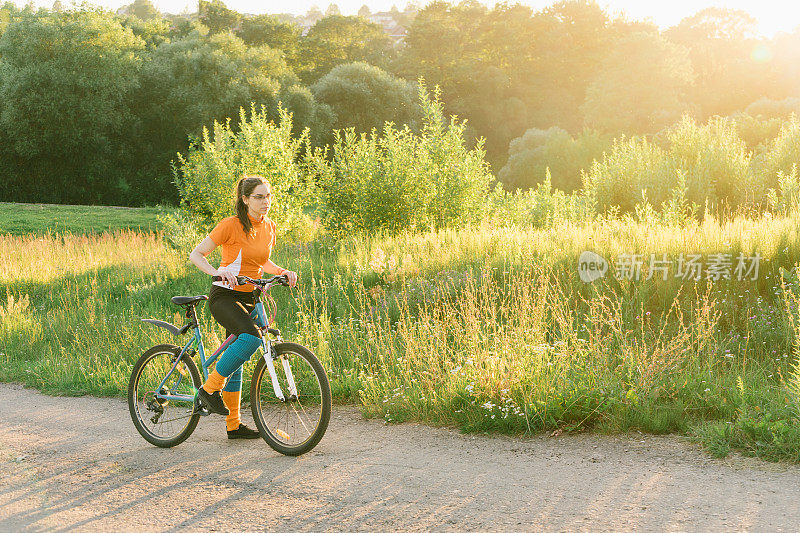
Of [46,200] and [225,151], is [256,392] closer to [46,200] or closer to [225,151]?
[225,151]

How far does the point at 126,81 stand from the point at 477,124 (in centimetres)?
3058

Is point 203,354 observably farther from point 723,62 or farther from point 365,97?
point 723,62

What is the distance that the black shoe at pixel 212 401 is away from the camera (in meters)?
6.06

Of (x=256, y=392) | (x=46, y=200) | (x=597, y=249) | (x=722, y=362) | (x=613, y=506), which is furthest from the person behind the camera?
(x=46, y=200)

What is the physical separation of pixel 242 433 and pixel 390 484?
1.79m

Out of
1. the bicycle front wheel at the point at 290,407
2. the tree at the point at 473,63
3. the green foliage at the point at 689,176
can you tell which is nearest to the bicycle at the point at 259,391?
the bicycle front wheel at the point at 290,407

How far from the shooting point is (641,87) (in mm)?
47844

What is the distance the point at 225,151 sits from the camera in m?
18.8

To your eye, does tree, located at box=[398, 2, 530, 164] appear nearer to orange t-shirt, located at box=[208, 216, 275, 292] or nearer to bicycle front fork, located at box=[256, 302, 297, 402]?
orange t-shirt, located at box=[208, 216, 275, 292]

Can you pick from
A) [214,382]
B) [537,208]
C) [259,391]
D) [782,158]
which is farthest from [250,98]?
[259,391]

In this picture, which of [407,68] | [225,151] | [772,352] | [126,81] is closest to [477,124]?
[407,68]

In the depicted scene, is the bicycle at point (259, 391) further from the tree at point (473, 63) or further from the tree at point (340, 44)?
the tree at point (340, 44)

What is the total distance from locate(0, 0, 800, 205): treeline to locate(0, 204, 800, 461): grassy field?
22.0 meters

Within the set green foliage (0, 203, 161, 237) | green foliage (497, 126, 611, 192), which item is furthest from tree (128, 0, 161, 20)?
green foliage (0, 203, 161, 237)
